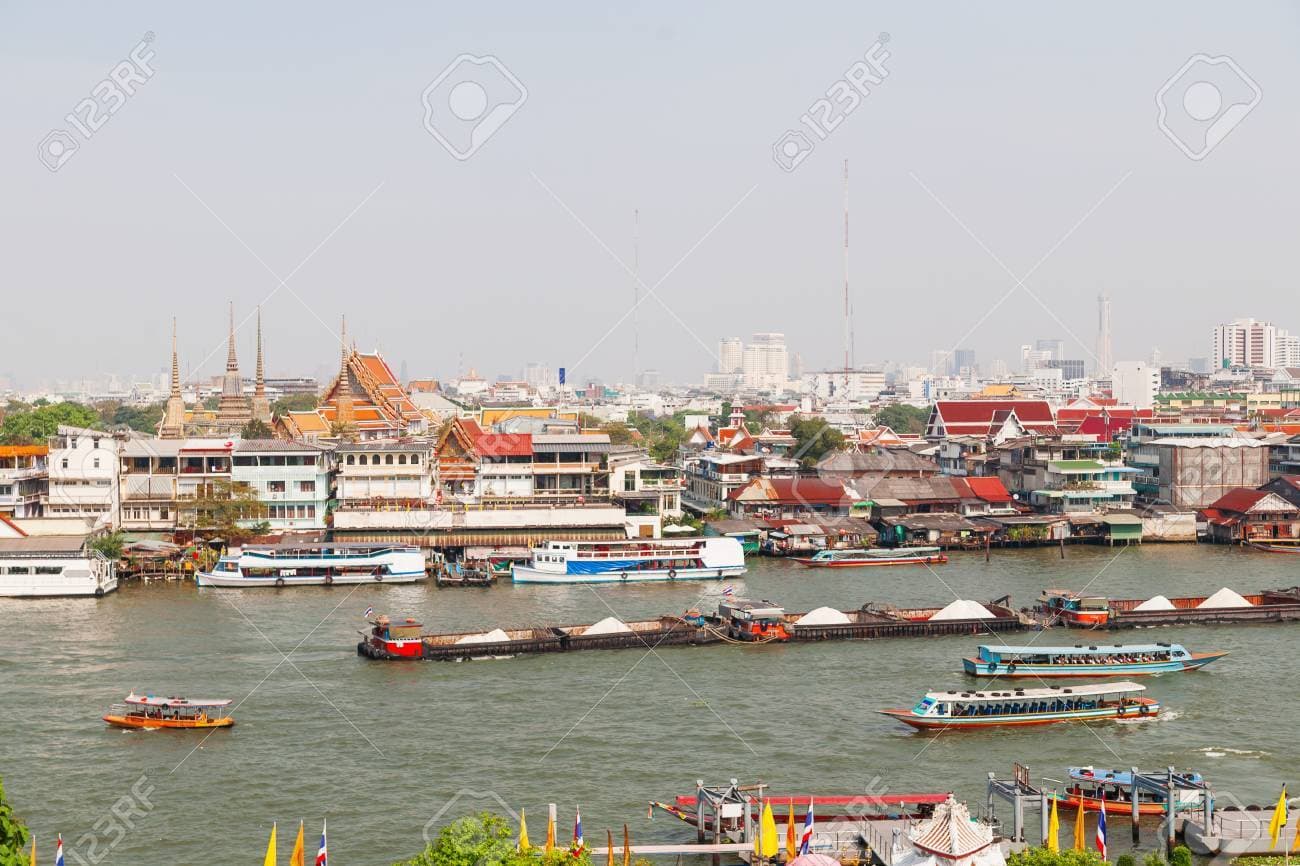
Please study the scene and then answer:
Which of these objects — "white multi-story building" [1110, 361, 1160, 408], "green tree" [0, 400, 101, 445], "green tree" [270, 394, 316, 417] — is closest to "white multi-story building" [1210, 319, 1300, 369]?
"white multi-story building" [1110, 361, 1160, 408]

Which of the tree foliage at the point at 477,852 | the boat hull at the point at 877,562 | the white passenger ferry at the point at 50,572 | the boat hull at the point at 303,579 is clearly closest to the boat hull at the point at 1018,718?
the tree foliage at the point at 477,852

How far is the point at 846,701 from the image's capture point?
563 inches

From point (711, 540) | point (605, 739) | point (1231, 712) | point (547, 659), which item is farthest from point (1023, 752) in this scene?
point (711, 540)

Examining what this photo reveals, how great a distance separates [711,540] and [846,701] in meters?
8.85

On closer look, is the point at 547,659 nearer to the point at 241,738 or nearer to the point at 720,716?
the point at 720,716

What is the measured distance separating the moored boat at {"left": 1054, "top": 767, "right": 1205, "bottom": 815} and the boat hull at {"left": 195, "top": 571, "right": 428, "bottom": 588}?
1301 cm

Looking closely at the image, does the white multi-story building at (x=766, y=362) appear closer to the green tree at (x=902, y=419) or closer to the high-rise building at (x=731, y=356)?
the high-rise building at (x=731, y=356)

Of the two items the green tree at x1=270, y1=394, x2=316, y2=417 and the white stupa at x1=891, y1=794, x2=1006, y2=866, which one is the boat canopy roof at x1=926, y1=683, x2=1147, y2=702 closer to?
the white stupa at x1=891, y1=794, x2=1006, y2=866

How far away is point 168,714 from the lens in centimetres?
1319

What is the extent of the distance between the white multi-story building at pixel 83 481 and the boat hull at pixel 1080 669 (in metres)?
15.6

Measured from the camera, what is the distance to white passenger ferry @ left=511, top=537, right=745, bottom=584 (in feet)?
73.2

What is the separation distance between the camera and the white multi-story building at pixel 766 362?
148 m

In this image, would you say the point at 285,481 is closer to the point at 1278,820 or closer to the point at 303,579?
the point at 303,579

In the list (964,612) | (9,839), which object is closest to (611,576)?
(964,612)
